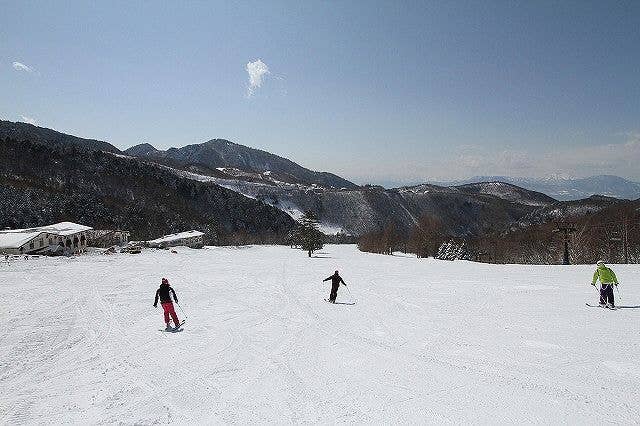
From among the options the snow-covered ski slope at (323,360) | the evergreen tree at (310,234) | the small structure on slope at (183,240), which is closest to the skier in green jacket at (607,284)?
the snow-covered ski slope at (323,360)

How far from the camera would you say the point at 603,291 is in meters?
16.9

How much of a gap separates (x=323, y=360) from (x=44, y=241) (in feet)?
214

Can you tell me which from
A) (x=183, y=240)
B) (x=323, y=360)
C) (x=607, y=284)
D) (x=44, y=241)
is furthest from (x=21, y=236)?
(x=607, y=284)

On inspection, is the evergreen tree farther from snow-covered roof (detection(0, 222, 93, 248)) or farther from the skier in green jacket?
the skier in green jacket

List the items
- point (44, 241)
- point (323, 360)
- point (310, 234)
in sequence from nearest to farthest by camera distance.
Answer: point (323, 360) → point (44, 241) → point (310, 234)

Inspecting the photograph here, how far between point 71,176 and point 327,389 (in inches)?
6118

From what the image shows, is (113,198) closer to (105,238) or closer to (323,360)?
(105,238)

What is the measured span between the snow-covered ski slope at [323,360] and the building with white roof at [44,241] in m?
42.4

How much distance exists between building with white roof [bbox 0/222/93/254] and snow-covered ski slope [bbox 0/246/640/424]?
4244 centimetres

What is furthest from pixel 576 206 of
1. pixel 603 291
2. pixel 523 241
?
pixel 603 291

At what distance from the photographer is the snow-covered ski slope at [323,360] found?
772 cm

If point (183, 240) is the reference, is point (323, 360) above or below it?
above

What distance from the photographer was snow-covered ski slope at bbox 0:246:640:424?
25.3ft

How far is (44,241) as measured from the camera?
2350 inches
